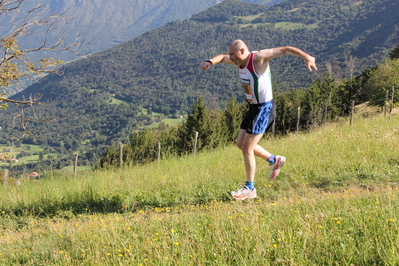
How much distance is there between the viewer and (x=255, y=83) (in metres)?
4.37

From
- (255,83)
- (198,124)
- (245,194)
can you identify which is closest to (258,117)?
(255,83)

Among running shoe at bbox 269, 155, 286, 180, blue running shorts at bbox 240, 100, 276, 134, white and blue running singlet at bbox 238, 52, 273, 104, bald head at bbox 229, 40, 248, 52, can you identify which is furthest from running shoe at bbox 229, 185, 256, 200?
bald head at bbox 229, 40, 248, 52

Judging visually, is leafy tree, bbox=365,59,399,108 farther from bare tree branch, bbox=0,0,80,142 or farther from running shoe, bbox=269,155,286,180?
bare tree branch, bbox=0,0,80,142

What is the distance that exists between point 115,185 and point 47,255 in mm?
3122

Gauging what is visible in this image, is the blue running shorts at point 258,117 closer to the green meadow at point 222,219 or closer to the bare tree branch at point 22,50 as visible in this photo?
the green meadow at point 222,219

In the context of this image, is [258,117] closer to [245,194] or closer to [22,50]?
[245,194]

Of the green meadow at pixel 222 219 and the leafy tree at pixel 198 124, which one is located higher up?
the green meadow at pixel 222 219

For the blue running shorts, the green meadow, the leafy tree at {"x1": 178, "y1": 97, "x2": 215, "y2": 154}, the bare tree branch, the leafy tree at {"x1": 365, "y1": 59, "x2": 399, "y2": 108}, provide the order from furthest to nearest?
the leafy tree at {"x1": 178, "y1": 97, "x2": 215, "y2": 154}
the leafy tree at {"x1": 365, "y1": 59, "x2": 399, "y2": 108}
the bare tree branch
the blue running shorts
the green meadow

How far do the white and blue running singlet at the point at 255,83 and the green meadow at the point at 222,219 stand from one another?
1389 mm

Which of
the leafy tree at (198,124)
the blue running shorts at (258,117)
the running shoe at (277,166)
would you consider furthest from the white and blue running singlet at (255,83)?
the leafy tree at (198,124)

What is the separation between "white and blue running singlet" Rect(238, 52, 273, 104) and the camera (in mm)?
4328

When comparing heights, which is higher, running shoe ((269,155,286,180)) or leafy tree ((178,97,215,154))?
running shoe ((269,155,286,180))

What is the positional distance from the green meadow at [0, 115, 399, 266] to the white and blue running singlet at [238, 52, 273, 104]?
54.7 inches

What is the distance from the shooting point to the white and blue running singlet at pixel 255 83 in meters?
4.33
